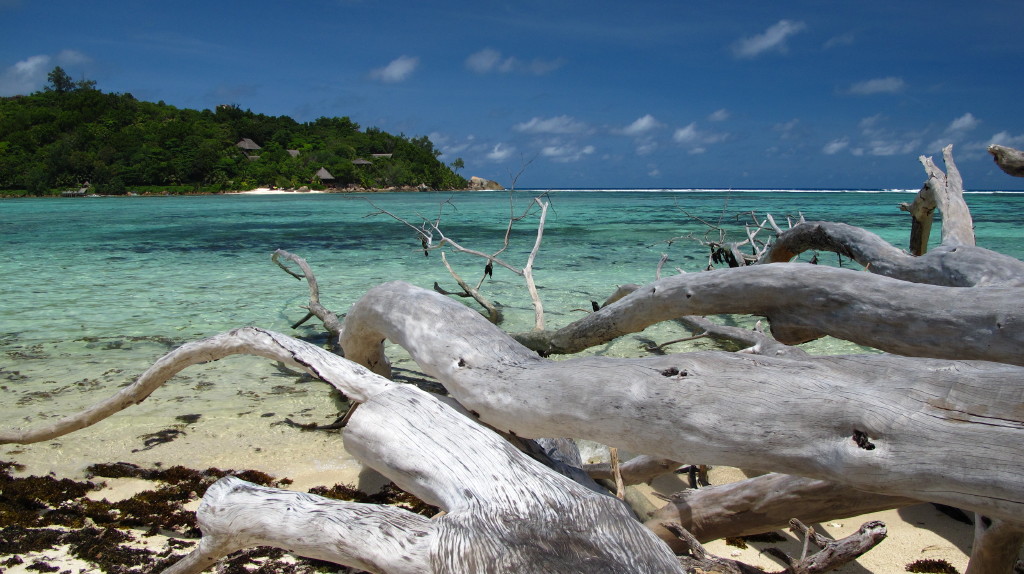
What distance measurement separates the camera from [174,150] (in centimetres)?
7588

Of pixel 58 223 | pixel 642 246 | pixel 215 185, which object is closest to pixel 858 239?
pixel 642 246

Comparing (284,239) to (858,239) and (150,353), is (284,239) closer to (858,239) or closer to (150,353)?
(150,353)

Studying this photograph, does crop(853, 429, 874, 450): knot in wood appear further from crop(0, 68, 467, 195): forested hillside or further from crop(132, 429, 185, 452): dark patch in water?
crop(0, 68, 467, 195): forested hillside

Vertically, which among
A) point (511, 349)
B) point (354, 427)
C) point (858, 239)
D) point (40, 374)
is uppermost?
point (858, 239)

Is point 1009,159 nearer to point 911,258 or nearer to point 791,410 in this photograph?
point 911,258

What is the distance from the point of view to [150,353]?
21.4ft

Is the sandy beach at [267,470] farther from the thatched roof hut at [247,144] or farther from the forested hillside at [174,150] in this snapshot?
the thatched roof hut at [247,144]

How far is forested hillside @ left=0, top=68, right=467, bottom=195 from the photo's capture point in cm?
6806

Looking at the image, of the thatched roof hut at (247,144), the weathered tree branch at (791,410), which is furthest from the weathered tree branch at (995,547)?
the thatched roof hut at (247,144)

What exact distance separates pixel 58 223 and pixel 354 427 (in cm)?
3014

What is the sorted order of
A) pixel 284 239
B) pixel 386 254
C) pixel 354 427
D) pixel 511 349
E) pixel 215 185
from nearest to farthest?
pixel 354 427, pixel 511 349, pixel 386 254, pixel 284 239, pixel 215 185

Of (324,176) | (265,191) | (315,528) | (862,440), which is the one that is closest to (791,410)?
(862,440)

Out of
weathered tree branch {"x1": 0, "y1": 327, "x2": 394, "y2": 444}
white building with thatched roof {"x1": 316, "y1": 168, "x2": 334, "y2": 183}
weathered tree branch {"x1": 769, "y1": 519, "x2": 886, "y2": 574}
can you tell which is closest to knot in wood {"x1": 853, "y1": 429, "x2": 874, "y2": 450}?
weathered tree branch {"x1": 769, "y1": 519, "x2": 886, "y2": 574}

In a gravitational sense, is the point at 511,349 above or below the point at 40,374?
above
